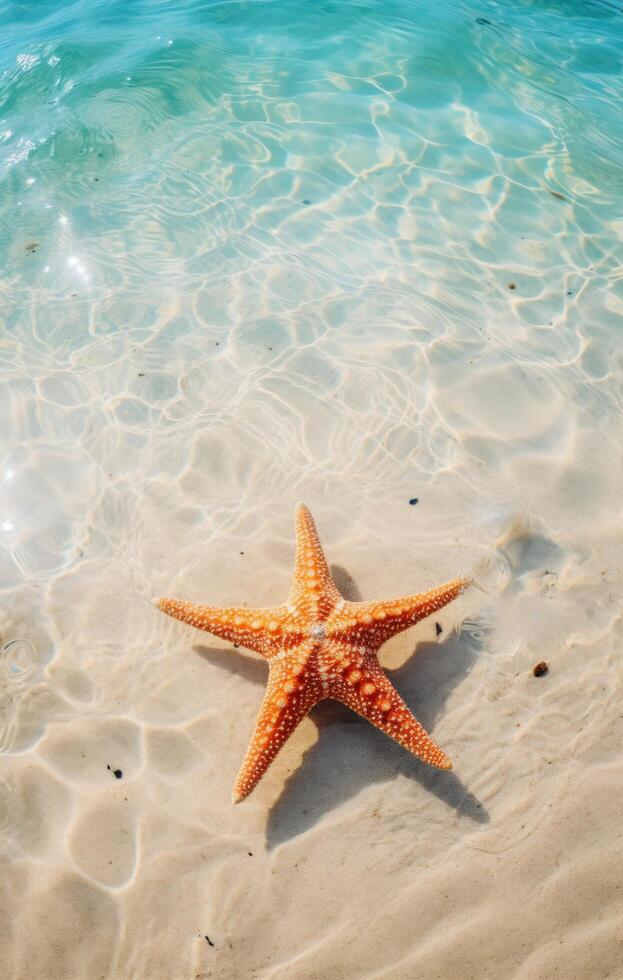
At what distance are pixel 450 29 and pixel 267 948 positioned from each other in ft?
43.4

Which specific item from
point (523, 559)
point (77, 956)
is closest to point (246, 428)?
point (523, 559)

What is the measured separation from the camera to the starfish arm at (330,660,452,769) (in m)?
3.00

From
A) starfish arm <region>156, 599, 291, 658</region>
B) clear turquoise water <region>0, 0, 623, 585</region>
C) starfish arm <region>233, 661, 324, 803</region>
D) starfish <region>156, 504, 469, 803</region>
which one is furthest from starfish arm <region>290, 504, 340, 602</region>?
clear turquoise water <region>0, 0, 623, 585</region>

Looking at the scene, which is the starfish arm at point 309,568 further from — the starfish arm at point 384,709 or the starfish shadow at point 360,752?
the starfish shadow at point 360,752

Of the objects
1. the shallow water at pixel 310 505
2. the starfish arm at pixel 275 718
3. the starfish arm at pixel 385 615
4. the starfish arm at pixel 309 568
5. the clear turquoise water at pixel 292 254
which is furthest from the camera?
the clear turquoise water at pixel 292 254

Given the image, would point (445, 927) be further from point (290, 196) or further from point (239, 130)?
point (239, 130)

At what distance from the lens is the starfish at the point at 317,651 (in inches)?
119

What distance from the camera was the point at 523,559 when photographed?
4.19 m

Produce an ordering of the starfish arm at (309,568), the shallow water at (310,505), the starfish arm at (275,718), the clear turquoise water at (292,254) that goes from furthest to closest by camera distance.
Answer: the clear turquoise water at (292,254), the starfish arm at (309,568), the shallow water at (310,505), the starfish arm at (275,718)

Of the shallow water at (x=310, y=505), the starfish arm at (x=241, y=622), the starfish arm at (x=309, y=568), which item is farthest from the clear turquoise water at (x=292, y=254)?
the starfish arm at (x=241, y=622)

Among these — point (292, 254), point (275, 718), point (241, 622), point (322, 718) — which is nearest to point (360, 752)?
point (322, 718)

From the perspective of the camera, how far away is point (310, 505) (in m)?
4.46

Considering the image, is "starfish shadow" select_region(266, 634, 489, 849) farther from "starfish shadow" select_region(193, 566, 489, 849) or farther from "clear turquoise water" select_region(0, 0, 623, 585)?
"clear turquoise water" select_region(0, 0, 623, 585)

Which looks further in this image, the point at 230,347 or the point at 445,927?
the point at 230,347
